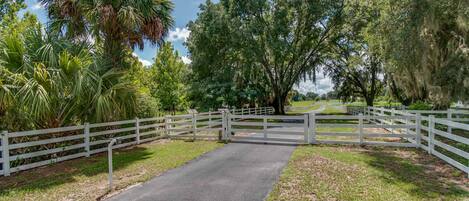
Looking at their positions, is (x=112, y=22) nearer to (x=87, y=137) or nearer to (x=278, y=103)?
(x=87, y=137)

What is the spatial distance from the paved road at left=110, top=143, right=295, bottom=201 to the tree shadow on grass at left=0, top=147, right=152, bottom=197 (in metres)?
1.62

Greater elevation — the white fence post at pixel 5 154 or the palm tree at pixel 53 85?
the palm tree at pixel 53 85

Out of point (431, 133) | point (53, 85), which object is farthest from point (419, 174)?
point (53, 85)

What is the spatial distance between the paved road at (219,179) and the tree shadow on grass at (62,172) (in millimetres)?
1624

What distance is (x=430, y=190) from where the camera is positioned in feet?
15.0

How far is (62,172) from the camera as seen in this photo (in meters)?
6.10

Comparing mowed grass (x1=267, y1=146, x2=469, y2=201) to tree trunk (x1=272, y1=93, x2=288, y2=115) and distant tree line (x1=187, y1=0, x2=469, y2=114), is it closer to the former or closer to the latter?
distant tree line (x1=187, y1=0, x2=469, y2=114)

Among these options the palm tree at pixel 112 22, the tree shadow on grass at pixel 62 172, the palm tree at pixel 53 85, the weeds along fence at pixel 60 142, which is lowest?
the tree shadow on grass at pixel 62 172

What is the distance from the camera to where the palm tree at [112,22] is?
832cm

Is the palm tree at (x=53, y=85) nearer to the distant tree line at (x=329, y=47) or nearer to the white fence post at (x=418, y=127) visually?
the white fence post at (x=418, y=127)

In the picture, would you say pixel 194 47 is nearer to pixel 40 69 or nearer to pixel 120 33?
pixel 120 33

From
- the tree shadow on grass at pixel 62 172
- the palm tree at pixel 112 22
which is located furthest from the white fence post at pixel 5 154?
the palm tree at pixel 112 22

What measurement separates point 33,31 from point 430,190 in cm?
941

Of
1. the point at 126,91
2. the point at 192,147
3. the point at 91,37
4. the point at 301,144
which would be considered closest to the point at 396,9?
the point at 301,144
